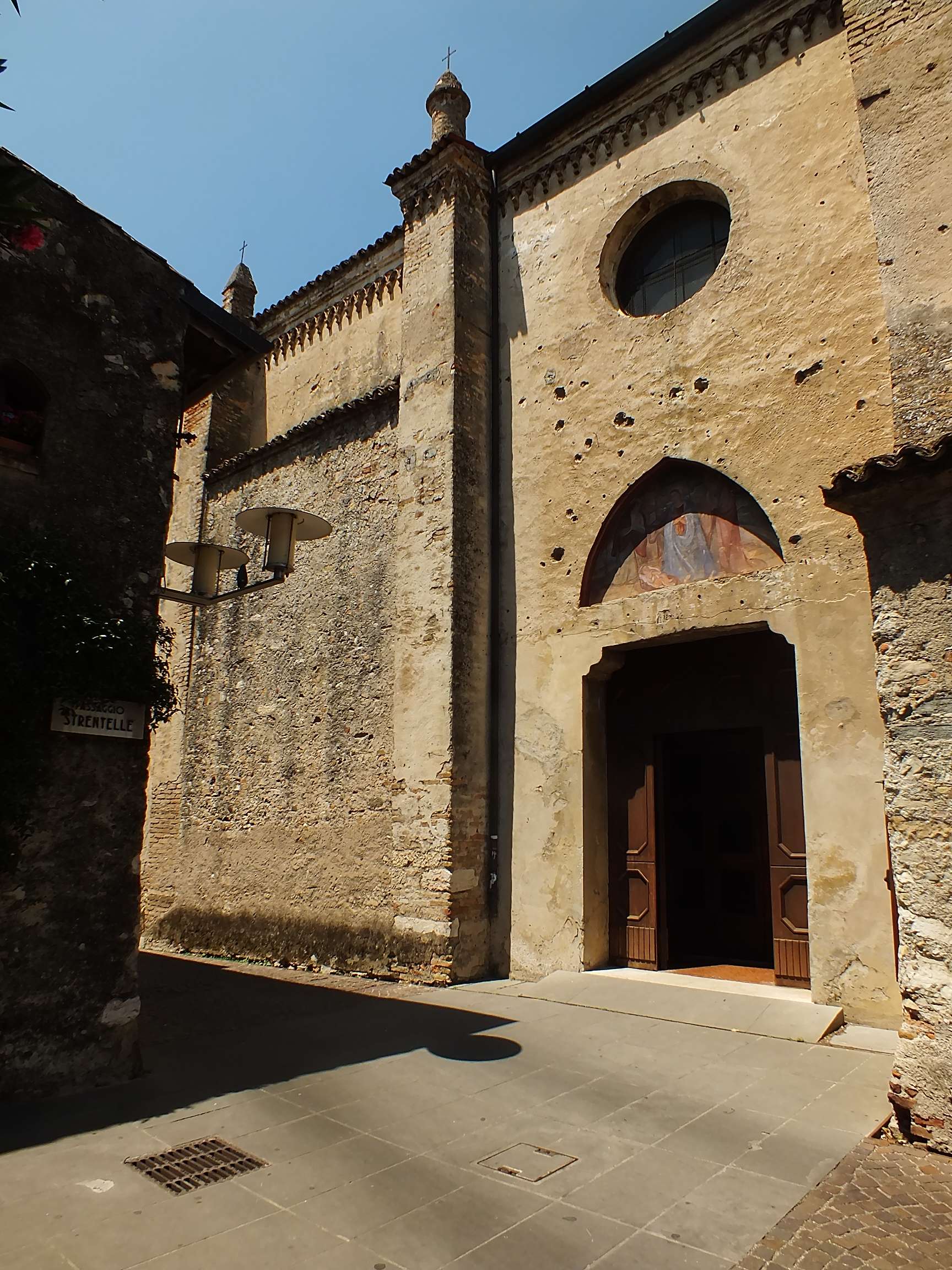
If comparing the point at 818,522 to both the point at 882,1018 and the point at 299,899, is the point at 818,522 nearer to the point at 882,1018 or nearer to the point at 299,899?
the point at 882,1018

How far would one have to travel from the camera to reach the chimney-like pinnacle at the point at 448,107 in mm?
10344

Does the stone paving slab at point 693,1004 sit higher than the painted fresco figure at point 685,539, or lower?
lower

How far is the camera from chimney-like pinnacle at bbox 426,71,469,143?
1034cm

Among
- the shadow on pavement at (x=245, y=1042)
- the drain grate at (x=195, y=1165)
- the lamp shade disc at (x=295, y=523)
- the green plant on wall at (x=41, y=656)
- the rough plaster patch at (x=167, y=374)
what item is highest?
the rough plaster patch at (x=167, y=374)

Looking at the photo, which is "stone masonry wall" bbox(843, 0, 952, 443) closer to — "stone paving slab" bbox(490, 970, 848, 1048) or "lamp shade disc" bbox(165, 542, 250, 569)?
"stone paving slab" bbox(490, 970, 848, 1048)

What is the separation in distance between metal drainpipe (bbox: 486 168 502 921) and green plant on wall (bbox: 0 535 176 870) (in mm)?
4149

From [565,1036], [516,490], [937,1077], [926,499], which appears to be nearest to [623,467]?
[516,490]

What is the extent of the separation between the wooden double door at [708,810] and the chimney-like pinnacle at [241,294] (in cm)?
1140

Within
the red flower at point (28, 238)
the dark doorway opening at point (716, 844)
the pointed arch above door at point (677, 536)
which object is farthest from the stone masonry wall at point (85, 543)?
the dark doorway opening at point (716, 844)

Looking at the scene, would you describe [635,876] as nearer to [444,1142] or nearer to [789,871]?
[789,871]

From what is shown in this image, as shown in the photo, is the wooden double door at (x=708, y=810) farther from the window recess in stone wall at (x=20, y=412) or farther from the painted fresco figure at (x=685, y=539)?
the window recess in stone wall at (x=20, y=412)

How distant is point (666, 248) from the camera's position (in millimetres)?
8477

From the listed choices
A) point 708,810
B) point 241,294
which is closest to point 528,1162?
point 708,810

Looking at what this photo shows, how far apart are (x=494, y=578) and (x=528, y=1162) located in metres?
5.97
